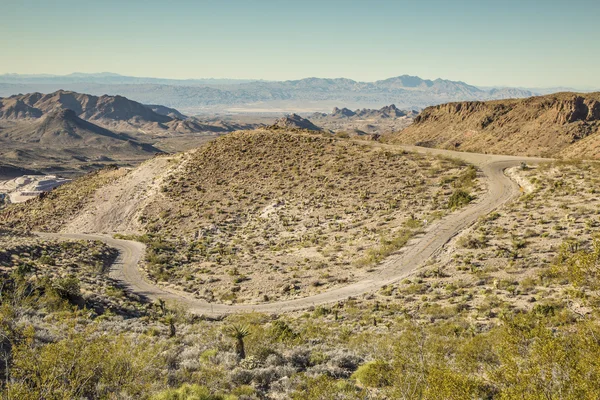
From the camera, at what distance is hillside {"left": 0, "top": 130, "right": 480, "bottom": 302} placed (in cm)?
3516

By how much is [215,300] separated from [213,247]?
12985 millimetres

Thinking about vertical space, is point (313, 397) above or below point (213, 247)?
above

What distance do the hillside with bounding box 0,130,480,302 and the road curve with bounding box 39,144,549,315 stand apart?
4.13 ft

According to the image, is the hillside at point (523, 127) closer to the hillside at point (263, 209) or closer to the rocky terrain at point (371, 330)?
the hillside at point (263, 209)

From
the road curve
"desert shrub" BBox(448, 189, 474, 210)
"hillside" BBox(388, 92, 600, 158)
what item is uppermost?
"hillside" BBox(388, 92, 600, 158)

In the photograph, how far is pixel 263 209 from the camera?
50031 millimetres

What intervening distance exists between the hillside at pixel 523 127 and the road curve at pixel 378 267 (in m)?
31.1

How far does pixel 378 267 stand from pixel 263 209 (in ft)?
70.7

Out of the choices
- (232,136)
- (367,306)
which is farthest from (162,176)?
(367,306)

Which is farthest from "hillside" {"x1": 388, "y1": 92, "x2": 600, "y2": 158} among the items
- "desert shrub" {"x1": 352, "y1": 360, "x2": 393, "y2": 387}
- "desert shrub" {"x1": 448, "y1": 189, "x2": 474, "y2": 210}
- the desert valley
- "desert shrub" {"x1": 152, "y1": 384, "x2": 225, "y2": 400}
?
"desert shrub" {"x1": 152, "y1": 384, "x2": 225, "y2": 400}

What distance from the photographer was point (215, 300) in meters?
31.0

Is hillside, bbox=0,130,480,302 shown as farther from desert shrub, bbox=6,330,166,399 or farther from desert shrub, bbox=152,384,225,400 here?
desert shrub, bbox=6,330,166,399

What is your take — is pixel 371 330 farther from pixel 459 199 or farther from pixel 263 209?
pixel 263 209

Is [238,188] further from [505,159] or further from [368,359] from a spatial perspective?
[368,359]
